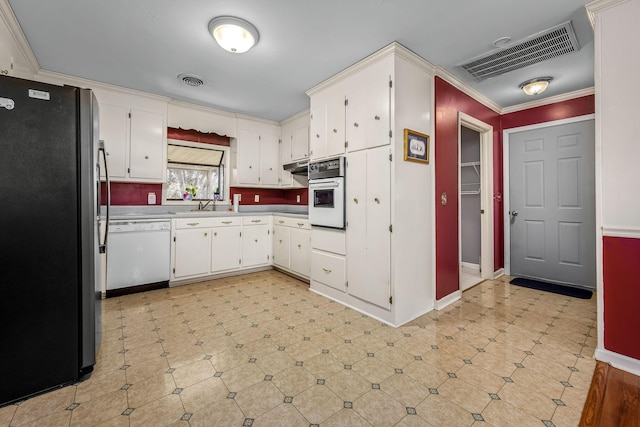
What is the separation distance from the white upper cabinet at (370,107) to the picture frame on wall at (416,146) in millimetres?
212

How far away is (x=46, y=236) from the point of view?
66.5 inches

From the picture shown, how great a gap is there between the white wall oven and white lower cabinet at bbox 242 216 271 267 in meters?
1.29

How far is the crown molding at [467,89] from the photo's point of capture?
3.05m

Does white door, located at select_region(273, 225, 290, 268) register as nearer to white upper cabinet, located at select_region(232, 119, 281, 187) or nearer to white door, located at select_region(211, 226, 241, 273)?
white door, located at select_region(211, 226, 241, 273)

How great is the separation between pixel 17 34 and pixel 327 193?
3.13 meters

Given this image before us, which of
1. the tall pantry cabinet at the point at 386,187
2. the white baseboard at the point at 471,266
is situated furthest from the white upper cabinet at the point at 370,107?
the white baseboard at the point at 471,266

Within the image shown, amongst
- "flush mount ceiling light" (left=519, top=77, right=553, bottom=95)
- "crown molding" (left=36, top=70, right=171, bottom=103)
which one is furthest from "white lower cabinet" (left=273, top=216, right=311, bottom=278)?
"flush mount ceiling light" (left=519, top=77, right=553, bottom=95)

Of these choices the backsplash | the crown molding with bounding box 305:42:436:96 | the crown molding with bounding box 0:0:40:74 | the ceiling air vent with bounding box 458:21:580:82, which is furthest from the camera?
the backsplash

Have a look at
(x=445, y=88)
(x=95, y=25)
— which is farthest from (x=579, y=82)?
(x=95, y=25)

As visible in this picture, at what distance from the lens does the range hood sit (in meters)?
4.23

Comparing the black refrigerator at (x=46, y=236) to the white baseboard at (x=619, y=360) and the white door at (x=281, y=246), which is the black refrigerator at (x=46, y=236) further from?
the white baseboard at (x=619, y=360)

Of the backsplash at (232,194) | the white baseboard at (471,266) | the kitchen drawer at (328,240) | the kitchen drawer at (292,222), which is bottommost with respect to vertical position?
the white baseboard at (471,266)

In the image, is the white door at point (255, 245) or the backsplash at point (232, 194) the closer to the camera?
the backsplash at point (232, 194)

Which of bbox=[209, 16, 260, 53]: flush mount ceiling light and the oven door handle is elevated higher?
bbox=[209, 16, 260, 53]: flush mount ceiling light
